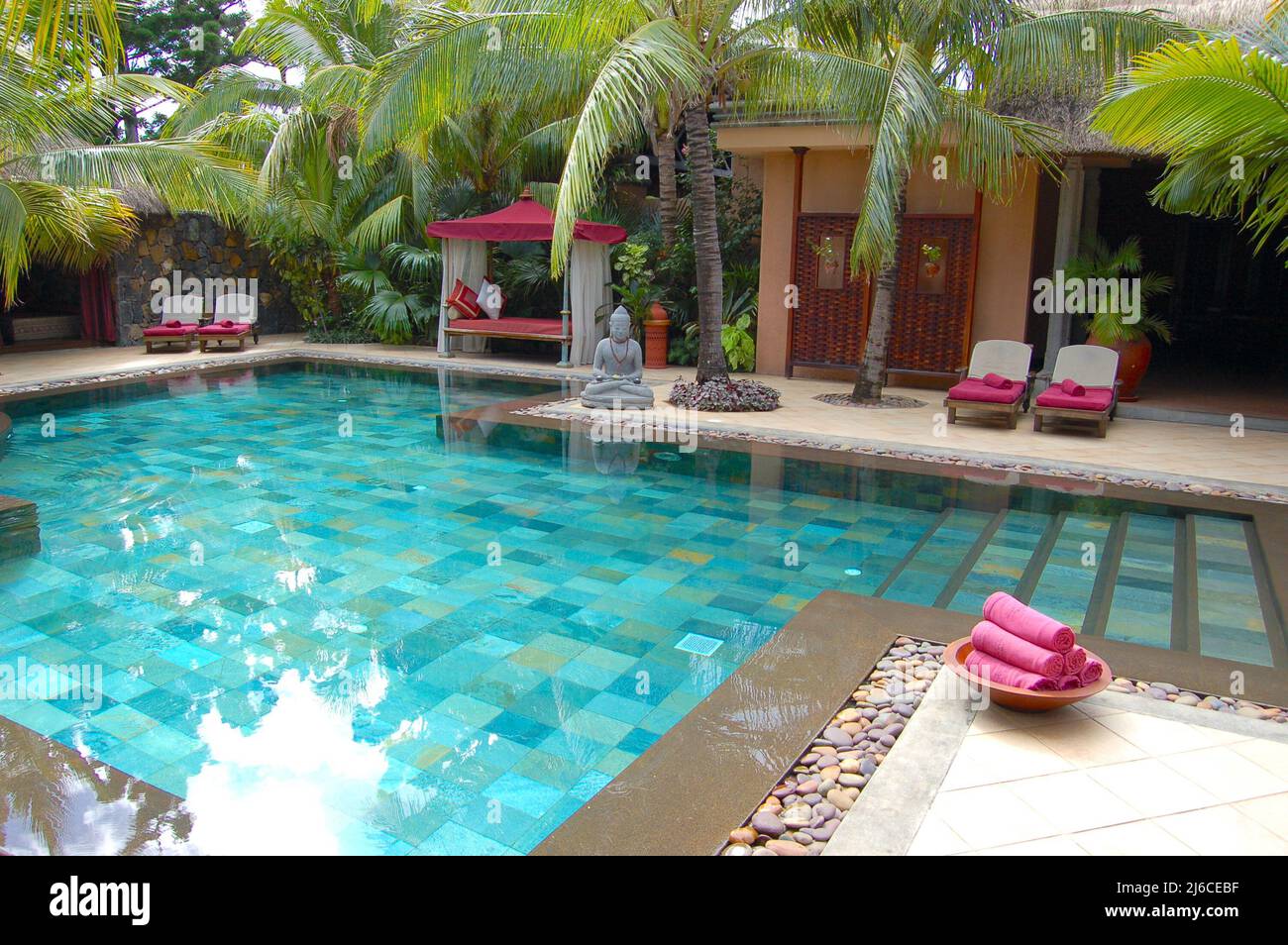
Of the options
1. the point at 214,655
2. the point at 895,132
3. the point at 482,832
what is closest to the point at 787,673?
the point at 482,832

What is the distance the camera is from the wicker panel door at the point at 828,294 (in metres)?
14.0

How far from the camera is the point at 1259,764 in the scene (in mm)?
3719

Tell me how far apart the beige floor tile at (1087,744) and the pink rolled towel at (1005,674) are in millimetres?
171

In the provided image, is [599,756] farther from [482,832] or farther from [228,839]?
[228,839]

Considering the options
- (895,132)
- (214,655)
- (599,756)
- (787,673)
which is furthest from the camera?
(895,132)

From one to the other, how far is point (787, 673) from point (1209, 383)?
11.8m

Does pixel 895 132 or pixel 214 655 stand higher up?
pixel 895 132

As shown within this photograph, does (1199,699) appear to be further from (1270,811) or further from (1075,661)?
(1270,811)

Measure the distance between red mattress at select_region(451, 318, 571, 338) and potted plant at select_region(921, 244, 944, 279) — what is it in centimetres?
558

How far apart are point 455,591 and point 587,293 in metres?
10.2

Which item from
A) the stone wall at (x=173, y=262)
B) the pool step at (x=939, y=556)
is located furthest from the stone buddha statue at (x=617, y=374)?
the stone wall at (x=173, y=262)

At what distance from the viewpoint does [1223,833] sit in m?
3.26

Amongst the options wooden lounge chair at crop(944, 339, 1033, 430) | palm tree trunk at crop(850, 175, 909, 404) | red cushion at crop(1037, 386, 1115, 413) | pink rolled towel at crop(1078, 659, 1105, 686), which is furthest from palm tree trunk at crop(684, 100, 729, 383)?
pink rolled towel at crop(1078, 659, 1105, 686)
